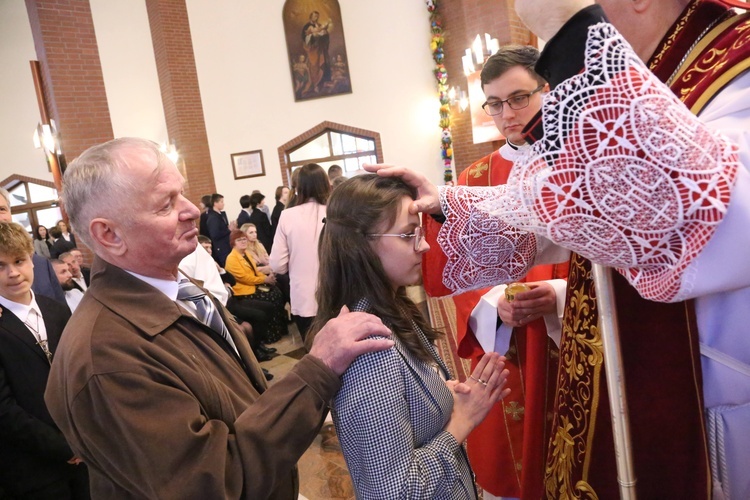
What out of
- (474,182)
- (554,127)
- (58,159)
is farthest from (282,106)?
(554,127)

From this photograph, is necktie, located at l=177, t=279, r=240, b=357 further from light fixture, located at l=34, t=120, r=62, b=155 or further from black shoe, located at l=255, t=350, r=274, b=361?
light fixture, located at l=34, t=120, r=62, b=155

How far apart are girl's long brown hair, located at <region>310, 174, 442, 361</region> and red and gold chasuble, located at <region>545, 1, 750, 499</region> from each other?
489mm

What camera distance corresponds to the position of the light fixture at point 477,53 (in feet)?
23.9

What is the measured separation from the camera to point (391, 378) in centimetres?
123

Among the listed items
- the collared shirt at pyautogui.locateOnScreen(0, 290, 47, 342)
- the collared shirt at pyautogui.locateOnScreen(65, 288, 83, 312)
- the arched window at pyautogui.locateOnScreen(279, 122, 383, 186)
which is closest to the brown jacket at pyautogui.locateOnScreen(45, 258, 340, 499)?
the collared shirt at pyautogui.locateOnScreen(0, 290, 47, 342)

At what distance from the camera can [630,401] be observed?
947mm

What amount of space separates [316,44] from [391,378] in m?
11.1

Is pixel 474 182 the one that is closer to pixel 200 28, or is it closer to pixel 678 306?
pixel 678 306

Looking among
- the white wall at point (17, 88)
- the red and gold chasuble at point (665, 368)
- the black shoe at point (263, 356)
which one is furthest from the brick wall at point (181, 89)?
the red and gold chasuble at point (665, 368)

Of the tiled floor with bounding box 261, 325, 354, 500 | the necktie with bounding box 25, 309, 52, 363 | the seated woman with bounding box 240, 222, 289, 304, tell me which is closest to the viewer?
the necktie with bounding box 25, 309, 52, 363

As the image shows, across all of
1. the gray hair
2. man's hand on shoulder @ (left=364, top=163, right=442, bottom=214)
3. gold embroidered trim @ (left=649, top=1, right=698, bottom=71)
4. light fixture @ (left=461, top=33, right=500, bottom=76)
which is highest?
light fixture @ (left=461, top=33, right=500, bottom=76)

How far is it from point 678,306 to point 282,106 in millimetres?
11289

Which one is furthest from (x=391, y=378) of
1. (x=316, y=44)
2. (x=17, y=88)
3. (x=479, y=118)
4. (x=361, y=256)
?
(x=17, y=88)

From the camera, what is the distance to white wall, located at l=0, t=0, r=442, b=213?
35.5 ft
